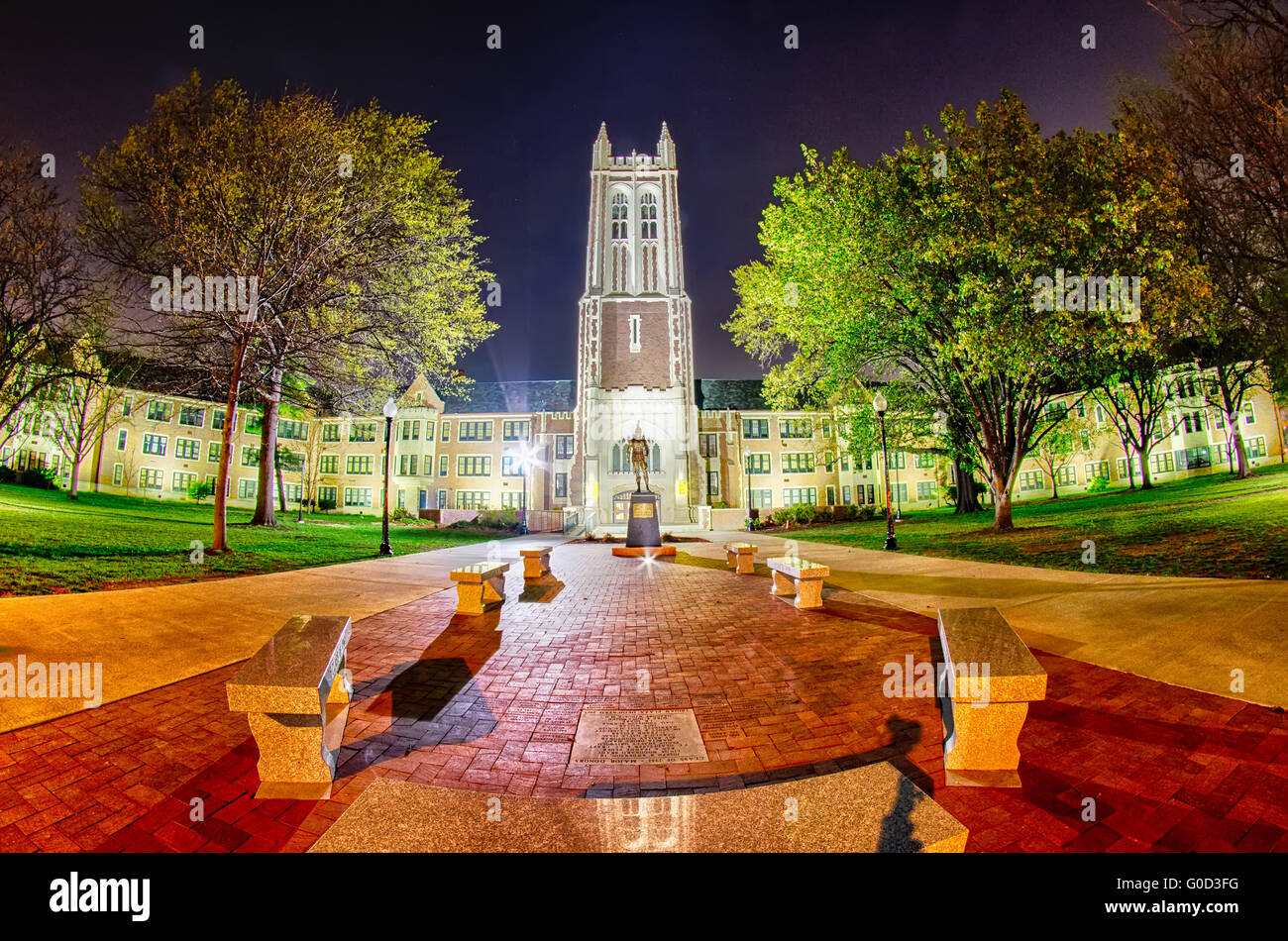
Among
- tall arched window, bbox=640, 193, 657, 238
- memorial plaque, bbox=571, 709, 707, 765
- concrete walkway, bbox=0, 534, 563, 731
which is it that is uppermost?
tall arched window, bbox=640, 193, 657, 238

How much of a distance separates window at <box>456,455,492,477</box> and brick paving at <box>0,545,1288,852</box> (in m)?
40.8

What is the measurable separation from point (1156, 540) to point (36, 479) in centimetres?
5088

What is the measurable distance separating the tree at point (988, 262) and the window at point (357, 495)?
41.5m

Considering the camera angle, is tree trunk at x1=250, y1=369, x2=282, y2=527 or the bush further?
the bush

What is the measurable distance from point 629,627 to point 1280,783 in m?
5.57

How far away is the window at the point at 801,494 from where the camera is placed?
150ft

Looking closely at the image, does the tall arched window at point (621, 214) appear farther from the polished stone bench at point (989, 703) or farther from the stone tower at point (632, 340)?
the polished stone bench at point (989, 703)

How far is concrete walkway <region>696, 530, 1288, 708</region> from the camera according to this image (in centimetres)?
426

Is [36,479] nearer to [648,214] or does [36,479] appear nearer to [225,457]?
[225,457]

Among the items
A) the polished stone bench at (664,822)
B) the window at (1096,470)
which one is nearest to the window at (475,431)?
the polished stone bench at (664,822)

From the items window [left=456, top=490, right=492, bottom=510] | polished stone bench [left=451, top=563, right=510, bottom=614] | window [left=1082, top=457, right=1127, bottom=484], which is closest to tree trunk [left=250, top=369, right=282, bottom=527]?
polished stone bench [left=451, top=563, right=510, bottom=614]

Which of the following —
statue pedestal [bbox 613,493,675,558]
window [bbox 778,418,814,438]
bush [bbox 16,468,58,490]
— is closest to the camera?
statue pedestal [bbox 613,493,675,558]

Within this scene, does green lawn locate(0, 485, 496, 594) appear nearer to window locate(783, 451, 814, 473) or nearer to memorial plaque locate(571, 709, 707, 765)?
memorial plaque locate(571, 709, 707, 765)

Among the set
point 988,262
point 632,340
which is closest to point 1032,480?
point 632,340
